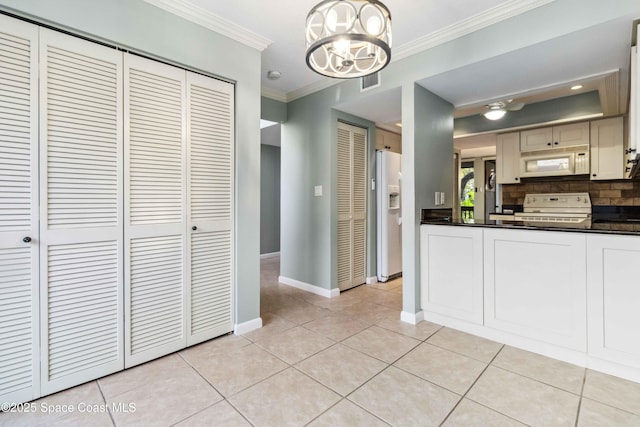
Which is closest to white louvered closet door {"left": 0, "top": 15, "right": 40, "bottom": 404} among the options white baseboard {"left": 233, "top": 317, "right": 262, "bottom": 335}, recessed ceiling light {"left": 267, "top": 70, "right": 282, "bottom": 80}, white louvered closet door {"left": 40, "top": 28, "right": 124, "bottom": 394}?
white louvered closet door {"left": 40, "top": 28, "right": 124, "bottom": 394}

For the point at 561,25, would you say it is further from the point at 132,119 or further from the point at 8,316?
the point at 8,316

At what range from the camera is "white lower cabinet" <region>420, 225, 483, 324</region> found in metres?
2.59

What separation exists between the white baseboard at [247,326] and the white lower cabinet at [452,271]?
1571 millimetres

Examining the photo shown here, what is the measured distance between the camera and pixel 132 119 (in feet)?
6.73

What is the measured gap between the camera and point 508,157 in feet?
15.2

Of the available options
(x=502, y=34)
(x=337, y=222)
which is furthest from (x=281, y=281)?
(x=502, y=34)

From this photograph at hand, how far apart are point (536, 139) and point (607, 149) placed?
787 mm

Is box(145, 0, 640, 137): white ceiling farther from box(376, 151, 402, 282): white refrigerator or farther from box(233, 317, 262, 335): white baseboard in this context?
box(233, 317, 262, 335): white baseboard

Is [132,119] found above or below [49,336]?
above

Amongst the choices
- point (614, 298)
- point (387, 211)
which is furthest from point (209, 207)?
point (614, 298)

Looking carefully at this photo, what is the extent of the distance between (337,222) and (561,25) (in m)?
2.60

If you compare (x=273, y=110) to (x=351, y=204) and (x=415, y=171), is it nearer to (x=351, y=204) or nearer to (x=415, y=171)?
(x=351, y=204)

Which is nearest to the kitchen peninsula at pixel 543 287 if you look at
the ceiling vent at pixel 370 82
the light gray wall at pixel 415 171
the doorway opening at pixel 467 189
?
the light gray wall at pixel 415 171

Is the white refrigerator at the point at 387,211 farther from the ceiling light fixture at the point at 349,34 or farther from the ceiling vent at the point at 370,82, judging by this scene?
the ceiling light fixture at the point at 349,34
